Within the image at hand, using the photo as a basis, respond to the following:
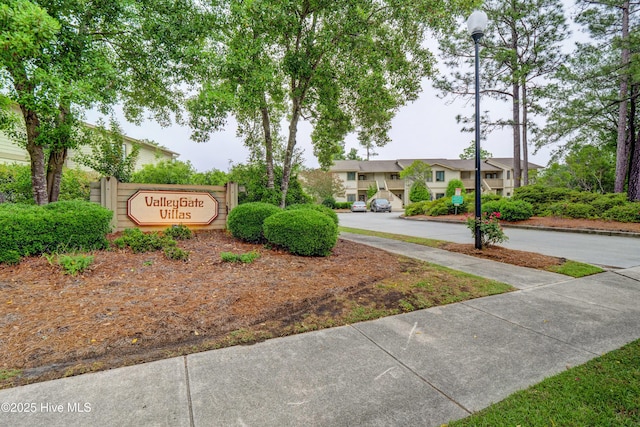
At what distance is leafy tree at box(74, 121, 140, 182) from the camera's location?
8648mm

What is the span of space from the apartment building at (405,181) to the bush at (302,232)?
3268cm

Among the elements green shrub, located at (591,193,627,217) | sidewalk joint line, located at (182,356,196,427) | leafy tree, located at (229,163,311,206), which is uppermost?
leafy tree, located at (229,163,311,206)

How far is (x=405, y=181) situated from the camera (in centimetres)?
3891

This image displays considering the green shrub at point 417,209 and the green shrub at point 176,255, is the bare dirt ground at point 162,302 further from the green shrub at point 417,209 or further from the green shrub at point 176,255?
the green shrub at point 417,209

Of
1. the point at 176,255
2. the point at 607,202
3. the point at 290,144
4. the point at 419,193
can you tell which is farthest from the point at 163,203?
the point at 419,193

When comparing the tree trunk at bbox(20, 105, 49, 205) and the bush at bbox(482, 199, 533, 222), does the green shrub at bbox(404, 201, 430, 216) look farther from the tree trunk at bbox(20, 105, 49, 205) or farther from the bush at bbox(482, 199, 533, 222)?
the tree trunk at bbox(20, 105, 49, 205)

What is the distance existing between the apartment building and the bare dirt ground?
3410 cm

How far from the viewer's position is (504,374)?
7.59 feet

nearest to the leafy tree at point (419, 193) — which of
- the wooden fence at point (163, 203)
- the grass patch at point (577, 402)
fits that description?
the wooden fence at point (163, 203)

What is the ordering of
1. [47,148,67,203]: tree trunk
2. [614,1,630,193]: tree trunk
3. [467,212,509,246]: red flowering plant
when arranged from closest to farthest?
[467,212,509,246]: red flowering plant < [47,148,67,203]: tree trunk < [614,1,630,193]: tree trunk

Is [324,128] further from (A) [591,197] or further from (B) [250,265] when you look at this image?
(A) [591,197]

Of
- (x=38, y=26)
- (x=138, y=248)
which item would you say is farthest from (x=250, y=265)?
(x=38, y=26)

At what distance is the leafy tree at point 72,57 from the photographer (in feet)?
15.1

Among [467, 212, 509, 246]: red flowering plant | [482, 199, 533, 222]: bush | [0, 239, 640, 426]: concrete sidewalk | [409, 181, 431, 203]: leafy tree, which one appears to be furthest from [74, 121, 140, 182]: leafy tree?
[409, 181, 431, 203]: leafy tree
